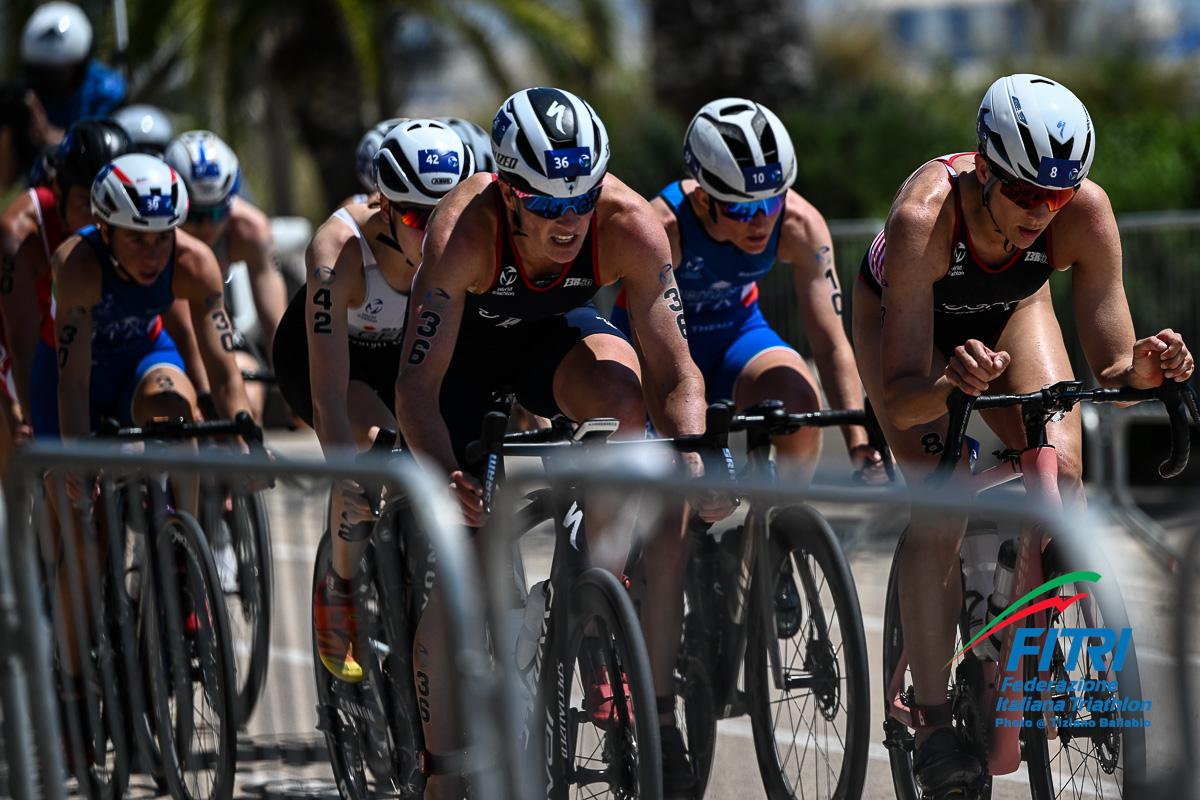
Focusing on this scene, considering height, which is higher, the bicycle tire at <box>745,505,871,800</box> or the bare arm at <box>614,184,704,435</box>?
the bare arm at <box>614,184,704,435</box>

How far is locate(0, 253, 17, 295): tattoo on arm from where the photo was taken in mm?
7016

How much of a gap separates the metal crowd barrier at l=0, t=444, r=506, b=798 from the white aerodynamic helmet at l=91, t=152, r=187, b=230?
181 centimetres

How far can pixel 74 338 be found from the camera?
6.12m

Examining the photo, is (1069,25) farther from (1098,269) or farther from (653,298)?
(653,298)

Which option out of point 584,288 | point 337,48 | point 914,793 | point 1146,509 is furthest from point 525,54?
point 914,793

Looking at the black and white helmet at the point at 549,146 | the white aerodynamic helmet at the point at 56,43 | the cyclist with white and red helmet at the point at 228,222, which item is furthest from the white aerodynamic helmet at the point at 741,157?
the white aerodynamic helmet at the point at 56,43

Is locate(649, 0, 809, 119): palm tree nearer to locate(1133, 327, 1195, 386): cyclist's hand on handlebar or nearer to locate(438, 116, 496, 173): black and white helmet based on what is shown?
locate(438, 116, 496, 173): black and white helmet

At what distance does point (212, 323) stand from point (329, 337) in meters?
1.32

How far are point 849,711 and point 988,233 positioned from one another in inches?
58.6

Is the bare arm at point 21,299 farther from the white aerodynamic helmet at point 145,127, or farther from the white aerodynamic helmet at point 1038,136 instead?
the white aerodynamic helmet at point 1038,136

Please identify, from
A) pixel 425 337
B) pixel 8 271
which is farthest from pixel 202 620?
pixel 8 271

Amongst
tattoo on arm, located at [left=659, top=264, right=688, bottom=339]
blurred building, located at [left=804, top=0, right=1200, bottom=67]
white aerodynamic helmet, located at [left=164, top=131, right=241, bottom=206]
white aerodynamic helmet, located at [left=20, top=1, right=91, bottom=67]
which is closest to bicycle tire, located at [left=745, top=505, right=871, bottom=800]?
tattoo on arm, located at [left=659, top=264, right=688, bottom=339]

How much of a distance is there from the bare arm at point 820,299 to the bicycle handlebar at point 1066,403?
1549mm

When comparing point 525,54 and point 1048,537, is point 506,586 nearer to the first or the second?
point 1048,537
